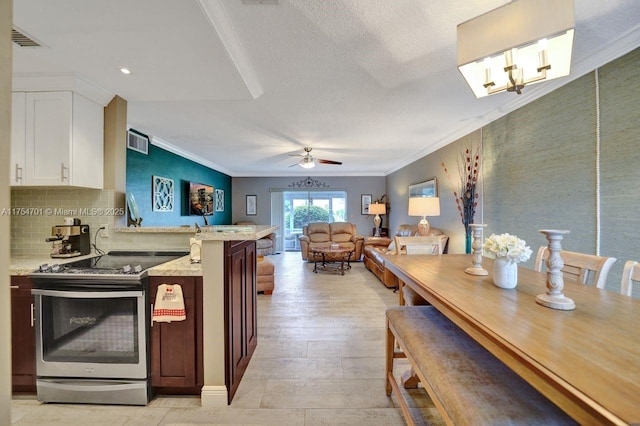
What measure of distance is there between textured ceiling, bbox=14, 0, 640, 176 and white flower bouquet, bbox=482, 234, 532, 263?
1.36 metres

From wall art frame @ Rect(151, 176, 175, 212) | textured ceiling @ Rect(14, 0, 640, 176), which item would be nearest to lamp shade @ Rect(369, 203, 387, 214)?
textured ceiling @ Rect(14, 0, 640, 176)

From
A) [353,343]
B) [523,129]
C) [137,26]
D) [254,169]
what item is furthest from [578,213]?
[254,169]

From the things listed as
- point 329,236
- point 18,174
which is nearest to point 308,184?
point 329,236

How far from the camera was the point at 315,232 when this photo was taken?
7.00 m

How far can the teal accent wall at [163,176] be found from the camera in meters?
3.79

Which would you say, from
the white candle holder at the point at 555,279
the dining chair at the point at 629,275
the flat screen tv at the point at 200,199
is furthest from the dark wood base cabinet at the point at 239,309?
the flat screen tv at the point at 200,199

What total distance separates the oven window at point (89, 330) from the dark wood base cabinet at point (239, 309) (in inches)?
24.1

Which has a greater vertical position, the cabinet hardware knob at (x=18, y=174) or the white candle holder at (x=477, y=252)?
the cabinet hardware knob at (x=18, y=174)

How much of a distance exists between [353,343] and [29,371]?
2.46 meters

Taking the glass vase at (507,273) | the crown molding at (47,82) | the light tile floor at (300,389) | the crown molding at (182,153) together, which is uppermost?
the crown molding at (182,153)

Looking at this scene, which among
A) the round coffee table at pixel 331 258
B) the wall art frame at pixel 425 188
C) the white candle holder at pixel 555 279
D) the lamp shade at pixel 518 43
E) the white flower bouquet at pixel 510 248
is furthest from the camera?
the round coffee table at pixel 331 258

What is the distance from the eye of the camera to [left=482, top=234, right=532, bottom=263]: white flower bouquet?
133 centimetres

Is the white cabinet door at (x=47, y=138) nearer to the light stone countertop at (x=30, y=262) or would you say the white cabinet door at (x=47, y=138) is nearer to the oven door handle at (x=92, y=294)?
the light stone countertop at (x=30, y=262)

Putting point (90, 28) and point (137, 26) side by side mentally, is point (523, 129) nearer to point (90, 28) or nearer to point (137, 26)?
point (137, 26)
